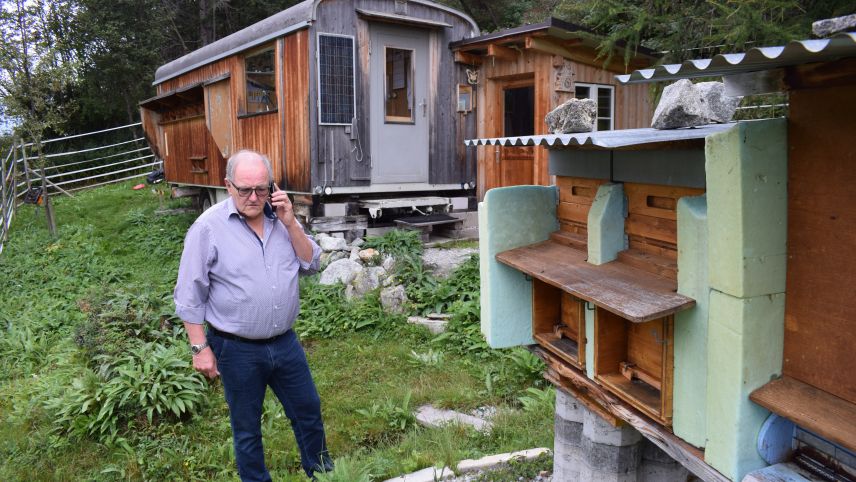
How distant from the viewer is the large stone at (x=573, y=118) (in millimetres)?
4320

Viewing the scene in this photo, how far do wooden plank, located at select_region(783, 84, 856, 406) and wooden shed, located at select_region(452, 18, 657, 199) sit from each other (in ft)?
26.0

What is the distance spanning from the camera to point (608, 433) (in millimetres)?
3334

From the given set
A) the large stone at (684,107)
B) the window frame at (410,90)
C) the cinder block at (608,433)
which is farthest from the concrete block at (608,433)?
the window frame at (410,90)

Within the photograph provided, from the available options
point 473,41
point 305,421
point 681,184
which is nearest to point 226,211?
point 305,421

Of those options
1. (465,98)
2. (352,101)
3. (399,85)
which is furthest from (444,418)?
(465,98)

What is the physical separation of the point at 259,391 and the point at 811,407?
9.48 feet

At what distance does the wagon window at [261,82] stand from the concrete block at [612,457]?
8679mm

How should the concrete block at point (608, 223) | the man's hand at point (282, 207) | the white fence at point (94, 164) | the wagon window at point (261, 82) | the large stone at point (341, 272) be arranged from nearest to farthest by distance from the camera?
the concrete block at point (608, 223) → the man's hand at point (282, 207) → the large stone at point (341, 272) → the wagon window at point (261, 82) → the white fence at point (94, 164)

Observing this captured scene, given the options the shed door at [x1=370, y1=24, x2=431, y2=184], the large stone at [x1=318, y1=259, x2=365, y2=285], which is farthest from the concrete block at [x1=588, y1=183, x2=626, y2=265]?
the shed door at [x1=370, y1=24, x2=431, y2=184]

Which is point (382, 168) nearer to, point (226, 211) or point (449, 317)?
point (449, 317)

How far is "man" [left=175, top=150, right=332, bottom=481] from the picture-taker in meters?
3.74

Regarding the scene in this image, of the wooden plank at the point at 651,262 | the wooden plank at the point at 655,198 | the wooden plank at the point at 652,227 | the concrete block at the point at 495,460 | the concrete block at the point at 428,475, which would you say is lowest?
the concrete block at the point at 428,475

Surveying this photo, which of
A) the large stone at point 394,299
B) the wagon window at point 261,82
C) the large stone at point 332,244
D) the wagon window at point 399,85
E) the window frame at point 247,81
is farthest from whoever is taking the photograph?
the wagon window at point 261,82

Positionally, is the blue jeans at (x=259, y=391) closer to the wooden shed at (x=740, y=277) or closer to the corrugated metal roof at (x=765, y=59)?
the wooden shed at (x=740, y=277)
